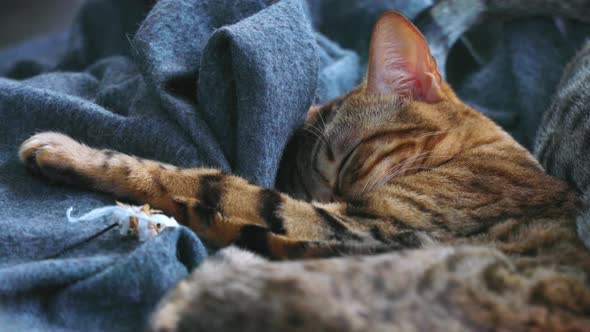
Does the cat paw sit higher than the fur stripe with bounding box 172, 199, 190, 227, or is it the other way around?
the cat paw

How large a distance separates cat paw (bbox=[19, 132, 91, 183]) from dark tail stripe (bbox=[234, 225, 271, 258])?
340mm

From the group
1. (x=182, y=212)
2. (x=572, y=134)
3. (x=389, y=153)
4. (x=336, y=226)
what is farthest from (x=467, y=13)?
(x=182, y=212)

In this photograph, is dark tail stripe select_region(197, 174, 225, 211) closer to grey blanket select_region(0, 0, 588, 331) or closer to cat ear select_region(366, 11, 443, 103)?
grey blanket select_region(0, 0, 588, 331)

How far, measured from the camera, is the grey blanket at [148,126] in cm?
90

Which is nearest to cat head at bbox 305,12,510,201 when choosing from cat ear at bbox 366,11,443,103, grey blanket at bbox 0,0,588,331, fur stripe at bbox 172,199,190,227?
cat ear at bbox 366,11,443,103

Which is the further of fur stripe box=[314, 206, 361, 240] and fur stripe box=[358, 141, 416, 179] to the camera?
fur stripe box=[358, 141, 416, 179]

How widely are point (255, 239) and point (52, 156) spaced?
0.41 m

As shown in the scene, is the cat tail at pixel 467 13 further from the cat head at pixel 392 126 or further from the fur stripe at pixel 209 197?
the fur stripe at pixel 209 197

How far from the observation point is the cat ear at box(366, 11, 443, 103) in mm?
1275

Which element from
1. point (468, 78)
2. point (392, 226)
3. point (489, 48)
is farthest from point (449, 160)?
point (489, 48)

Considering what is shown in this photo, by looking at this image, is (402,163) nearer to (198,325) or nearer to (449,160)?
(449,160)

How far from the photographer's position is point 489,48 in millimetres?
2434

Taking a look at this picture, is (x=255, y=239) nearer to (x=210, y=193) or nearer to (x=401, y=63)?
(x=210, y=193)

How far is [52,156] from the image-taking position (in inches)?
44.1
